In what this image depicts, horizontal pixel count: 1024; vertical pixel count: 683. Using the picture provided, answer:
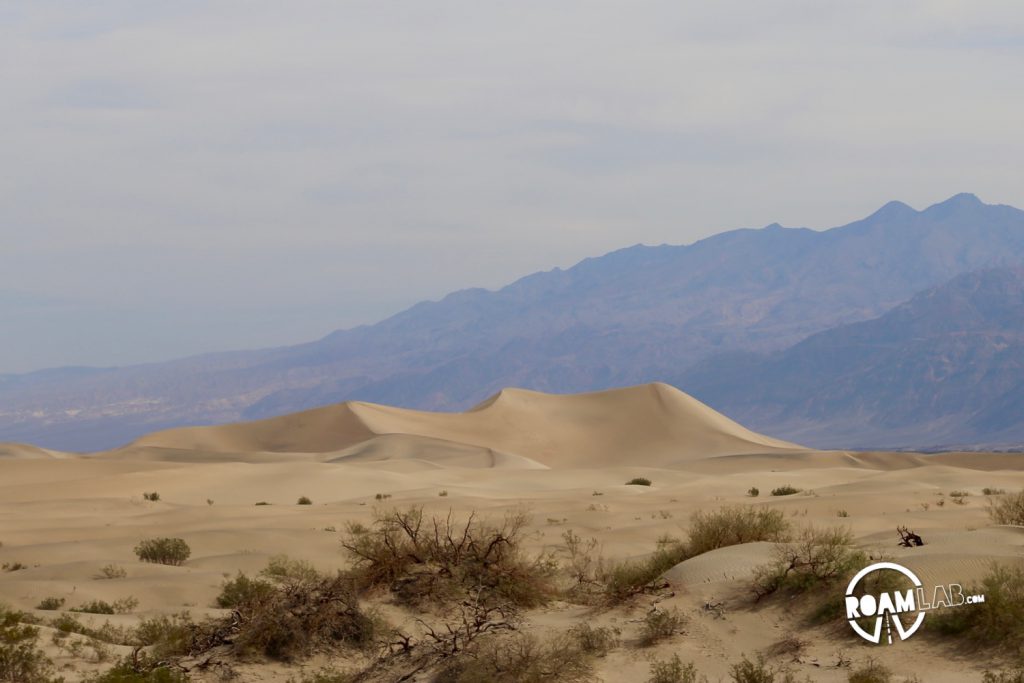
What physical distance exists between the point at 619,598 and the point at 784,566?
69.0 inches

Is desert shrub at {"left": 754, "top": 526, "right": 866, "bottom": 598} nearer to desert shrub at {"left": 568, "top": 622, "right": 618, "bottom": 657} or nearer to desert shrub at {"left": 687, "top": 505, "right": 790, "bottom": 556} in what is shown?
desert shrub at {"left": 568, "top": 622, "right": 618, "bottom": 657}

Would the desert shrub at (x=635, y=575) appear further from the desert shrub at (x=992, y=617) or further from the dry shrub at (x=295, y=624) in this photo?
the desert shrub at (x=992, y=617)

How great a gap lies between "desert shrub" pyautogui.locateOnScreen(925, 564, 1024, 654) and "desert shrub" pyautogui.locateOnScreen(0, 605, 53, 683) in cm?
815

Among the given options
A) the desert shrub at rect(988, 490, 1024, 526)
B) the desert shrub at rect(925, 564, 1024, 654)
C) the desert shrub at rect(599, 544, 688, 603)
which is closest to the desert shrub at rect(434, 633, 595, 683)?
the desert shrub at rect(599, 544, 688, 603)

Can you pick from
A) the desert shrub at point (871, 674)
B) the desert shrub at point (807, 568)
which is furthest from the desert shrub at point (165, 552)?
the desert shrub at point (871, 674)

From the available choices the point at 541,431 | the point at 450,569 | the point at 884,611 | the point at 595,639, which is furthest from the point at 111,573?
the point at 541,431

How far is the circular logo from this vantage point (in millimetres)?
11344

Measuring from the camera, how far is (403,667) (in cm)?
1148

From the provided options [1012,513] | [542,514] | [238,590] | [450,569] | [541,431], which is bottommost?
[542,514]

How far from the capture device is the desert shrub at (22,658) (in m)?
11.4

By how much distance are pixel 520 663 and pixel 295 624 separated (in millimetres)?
2732

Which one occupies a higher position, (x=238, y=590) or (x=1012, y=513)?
(x=1012, y=513)

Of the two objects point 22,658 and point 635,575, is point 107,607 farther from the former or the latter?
point 635,575

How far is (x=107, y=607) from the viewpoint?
50.7 ft
